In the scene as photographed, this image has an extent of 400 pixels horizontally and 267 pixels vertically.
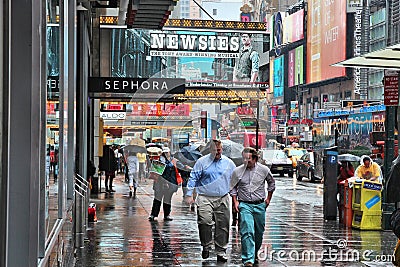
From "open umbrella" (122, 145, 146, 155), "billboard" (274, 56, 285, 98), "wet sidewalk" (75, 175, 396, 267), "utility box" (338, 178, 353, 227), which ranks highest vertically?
"billboard" (274, 56, 285, 98)

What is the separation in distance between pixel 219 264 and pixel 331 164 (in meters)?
8.53

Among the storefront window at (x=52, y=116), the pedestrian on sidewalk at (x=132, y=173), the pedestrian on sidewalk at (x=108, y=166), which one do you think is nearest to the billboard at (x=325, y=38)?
the pedestrian on sidewalk at (x=108, y=166)

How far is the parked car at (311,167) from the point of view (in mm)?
45406

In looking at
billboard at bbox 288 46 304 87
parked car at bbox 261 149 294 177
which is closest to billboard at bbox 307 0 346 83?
billboard at bbox 288 46 304 87

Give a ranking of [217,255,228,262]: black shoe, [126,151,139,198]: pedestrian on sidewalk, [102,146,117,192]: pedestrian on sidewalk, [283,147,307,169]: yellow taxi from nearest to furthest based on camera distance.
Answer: [217,255,228,262]: black shoe → [126,151,139,198]: pedestrian on sidewalk → [102,146,117,192]: pedestrian on sidewalk → [283,147,307,169]: yellow taxi

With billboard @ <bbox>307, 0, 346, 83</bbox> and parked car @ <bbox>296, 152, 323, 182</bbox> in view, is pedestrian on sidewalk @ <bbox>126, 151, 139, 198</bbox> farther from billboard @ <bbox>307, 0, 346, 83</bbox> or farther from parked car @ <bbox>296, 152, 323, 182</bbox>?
billboard @ <bbox>307, 0, 346, 83</bbox>

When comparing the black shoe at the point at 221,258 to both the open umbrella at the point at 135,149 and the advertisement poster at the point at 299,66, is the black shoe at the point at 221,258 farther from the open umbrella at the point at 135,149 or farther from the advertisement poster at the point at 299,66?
the advertisement poster at the point at 299,66

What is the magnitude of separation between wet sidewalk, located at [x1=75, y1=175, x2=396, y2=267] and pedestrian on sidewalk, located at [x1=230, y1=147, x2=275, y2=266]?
25.9 inches

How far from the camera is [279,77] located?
145 metres

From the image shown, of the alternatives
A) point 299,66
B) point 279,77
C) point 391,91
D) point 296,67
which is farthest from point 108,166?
point 279,77

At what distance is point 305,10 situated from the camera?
132250 millimetres

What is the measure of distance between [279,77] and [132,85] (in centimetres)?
12559

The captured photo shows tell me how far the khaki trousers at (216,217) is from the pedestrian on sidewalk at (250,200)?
0.54 meters

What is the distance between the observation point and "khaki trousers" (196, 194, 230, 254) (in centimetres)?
1259
